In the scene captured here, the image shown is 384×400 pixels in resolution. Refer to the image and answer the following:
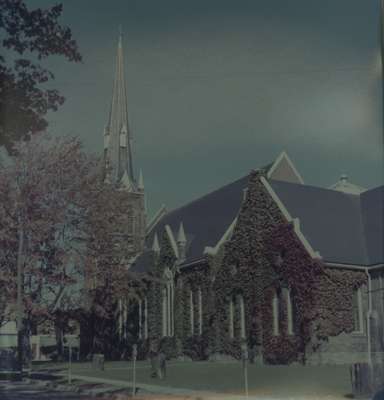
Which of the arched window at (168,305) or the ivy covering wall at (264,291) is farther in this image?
the arched window at (168,305)

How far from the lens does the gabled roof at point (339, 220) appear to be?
2950 cm

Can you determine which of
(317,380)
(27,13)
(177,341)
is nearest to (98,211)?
(177,341)

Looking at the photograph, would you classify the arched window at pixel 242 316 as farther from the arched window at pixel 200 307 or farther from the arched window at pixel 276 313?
the arched window at pixel 200 307

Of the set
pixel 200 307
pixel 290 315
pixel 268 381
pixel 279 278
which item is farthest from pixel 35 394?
pixel 200 307

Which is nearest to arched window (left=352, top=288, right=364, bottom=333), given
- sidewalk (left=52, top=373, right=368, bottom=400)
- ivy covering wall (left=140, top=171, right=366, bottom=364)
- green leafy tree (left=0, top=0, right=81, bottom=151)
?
ivy covering wall (left=140, top=171, right=366, bottom=364)

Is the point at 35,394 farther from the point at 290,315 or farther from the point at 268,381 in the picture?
the point at 290,315

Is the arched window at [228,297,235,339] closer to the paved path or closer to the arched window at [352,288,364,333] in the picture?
the arched window at [352,288,364,333]

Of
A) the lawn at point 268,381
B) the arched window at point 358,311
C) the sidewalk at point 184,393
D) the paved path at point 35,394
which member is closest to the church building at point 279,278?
the arched window at point 358,311

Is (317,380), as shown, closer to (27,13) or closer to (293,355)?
(293,355)

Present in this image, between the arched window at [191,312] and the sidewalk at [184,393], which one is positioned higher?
the arched window at [191,312]

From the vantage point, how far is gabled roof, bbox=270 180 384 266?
96.8 ft

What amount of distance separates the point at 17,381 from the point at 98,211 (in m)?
14.1

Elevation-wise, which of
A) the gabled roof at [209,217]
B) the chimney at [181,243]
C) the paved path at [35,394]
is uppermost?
the gabled roof at [209,217]

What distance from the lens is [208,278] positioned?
1425 inches
